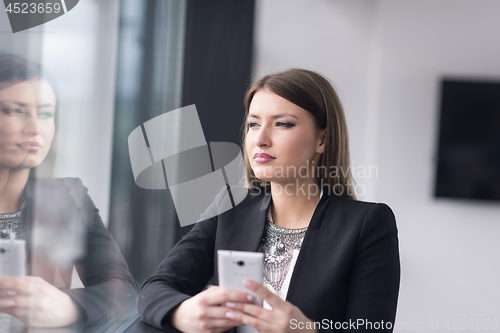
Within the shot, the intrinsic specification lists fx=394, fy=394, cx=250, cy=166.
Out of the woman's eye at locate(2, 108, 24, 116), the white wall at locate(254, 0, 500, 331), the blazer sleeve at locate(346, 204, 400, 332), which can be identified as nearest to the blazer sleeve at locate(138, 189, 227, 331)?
the blazer sleeve at locate(346, 204, 400, 332)

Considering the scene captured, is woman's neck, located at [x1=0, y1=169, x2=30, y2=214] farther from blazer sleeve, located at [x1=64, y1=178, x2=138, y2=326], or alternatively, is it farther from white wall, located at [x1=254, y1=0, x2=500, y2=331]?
white wall, located at [x1=254, y1=0, x2=500, y2=331]

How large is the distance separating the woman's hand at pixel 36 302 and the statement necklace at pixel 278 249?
553 millimetres

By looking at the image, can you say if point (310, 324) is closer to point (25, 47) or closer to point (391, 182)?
point (25, 47)

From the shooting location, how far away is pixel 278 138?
A: 1197mm

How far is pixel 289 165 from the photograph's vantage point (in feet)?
4.00

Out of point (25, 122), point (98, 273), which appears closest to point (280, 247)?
point (98, 273)

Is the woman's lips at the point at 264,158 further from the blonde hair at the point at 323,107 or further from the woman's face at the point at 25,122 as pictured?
the woman's face at the point at 25,122

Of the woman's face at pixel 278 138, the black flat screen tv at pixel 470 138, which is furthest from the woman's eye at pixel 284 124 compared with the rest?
the black flat screen tv at pixel 470 138

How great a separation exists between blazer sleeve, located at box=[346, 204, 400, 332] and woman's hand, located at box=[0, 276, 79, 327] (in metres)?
0.69

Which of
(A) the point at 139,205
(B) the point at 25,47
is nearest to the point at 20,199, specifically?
(B) the point at 25,47

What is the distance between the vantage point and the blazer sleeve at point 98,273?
37.4 inches

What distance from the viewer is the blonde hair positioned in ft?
4.02

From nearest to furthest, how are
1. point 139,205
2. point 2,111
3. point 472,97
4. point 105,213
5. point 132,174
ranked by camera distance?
point 2,111, point 105,213, point 132,174, point 139,205, point 472,97

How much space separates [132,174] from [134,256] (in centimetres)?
33
